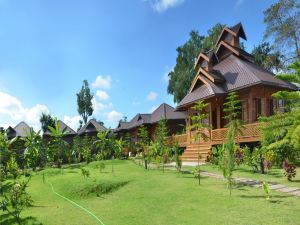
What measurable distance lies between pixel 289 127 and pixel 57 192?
8.96 meters

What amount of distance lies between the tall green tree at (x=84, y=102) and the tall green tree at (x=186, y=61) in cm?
1682

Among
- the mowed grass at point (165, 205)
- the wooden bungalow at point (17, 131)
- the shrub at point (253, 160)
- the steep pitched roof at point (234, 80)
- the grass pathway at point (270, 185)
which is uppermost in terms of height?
the steep pitched roof at point (234, 80)

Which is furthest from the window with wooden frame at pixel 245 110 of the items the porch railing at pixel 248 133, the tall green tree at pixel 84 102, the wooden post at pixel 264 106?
the tall green tree at pixel 84 102

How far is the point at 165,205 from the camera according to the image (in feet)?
27.5

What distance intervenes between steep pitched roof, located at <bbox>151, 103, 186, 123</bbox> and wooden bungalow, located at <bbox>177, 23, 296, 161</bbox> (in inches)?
295

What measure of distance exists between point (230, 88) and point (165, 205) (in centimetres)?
1385

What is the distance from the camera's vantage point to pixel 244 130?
62.6 feet

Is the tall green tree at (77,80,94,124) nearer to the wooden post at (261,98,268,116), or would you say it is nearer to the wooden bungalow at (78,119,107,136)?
the wooden bungalow at (78,119,107,136)

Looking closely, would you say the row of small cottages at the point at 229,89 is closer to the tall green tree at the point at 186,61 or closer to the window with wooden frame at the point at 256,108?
the window with wooden frame at the point at 256,108

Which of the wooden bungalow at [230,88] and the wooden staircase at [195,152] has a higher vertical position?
the wooden bungalow at [230,88]

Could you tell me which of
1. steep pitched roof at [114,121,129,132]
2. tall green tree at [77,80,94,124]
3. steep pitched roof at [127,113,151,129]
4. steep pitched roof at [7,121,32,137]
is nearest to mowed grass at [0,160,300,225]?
steep pitched roof at [127,113,151,129]

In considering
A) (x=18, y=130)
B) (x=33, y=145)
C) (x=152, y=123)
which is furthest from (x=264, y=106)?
(x=18, y=130)

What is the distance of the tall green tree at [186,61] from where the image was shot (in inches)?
1586

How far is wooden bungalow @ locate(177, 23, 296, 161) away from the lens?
66.1ft
